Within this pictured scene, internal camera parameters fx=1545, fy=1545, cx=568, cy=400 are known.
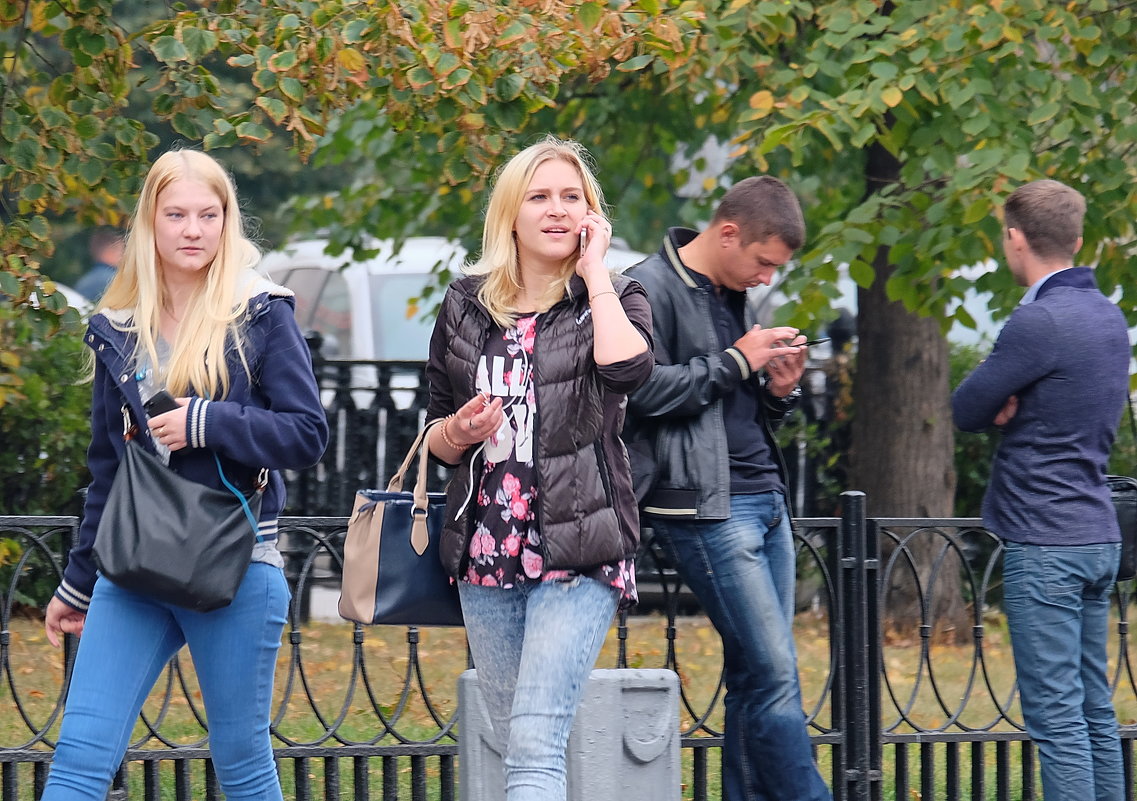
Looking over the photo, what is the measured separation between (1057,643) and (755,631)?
0.82 meters

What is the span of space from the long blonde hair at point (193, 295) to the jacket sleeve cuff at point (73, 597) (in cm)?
53

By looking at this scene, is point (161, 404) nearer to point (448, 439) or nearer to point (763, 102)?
point (448, 439)

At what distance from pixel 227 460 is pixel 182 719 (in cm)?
308

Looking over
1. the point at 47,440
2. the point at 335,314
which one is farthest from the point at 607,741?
the point at 335,314

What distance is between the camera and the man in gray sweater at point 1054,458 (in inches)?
161

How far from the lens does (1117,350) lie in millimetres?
4156

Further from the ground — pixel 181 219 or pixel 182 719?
pixel 181 219

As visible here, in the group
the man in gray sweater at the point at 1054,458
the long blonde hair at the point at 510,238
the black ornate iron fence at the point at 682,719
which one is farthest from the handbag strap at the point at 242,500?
the man in gray sweater at the point at 1054,458

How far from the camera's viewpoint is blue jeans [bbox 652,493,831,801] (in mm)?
3982

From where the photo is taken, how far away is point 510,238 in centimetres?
349

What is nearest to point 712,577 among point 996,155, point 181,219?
point 181,219

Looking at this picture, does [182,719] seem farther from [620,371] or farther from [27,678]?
[620,371]

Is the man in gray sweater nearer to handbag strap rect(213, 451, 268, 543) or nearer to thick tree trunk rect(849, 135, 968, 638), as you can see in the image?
handbag strap rect(213, 451, 268, 543)

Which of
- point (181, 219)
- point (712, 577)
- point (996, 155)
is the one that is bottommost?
point (712, 577)
